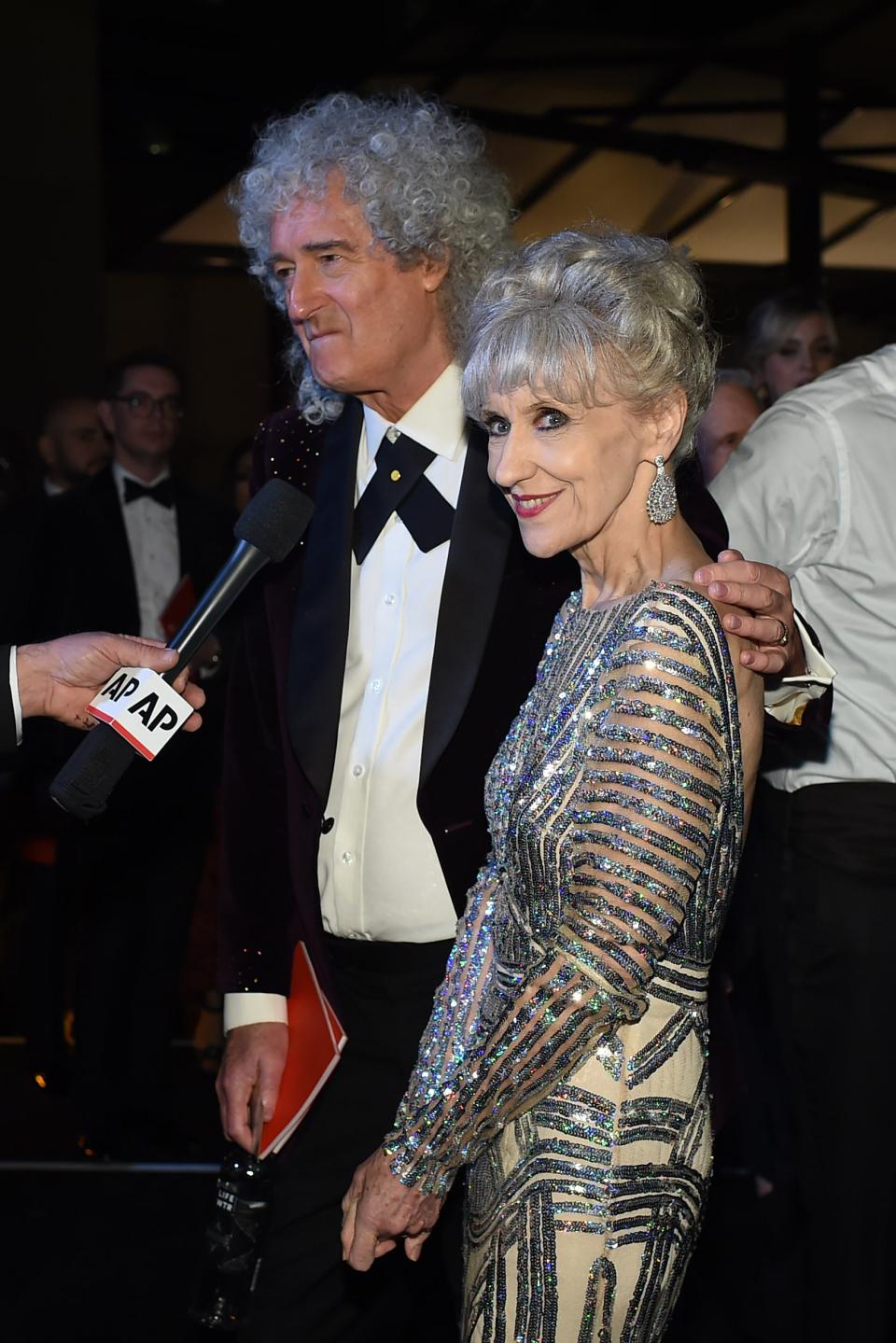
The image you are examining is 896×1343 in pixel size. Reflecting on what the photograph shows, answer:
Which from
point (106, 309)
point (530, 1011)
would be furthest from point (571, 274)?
point (106, 309)

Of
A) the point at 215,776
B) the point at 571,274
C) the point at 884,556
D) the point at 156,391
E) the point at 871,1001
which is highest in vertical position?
the point at 156,391

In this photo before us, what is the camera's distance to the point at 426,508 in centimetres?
223

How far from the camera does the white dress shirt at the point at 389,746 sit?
6.98 feet

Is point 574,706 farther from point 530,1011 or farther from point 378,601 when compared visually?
point 378,601

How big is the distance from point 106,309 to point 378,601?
469 cm

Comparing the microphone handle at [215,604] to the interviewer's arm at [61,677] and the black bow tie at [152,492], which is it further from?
the black bow tie at [152,492]

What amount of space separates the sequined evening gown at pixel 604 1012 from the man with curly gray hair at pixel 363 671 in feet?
1.14

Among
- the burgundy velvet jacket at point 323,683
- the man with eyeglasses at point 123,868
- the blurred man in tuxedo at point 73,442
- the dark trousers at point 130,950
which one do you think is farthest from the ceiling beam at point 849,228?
the burgundy velvet jacket at point 323,683

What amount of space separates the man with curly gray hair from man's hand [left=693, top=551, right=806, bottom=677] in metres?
0.41

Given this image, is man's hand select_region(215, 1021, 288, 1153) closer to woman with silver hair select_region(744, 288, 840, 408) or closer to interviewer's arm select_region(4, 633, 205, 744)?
interviewer's arm select_region(4, 633, 205, 744)

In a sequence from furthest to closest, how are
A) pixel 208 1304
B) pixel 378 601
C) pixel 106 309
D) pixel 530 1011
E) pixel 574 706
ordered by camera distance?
pixel 106 309
pixel 378 601
pixel 208 1304
pixel 574 706
pixel 530 1011

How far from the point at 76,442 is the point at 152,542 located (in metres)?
1.10

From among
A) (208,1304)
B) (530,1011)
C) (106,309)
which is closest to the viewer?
(530,1011)

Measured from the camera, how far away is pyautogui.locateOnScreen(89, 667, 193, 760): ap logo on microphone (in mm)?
1837
